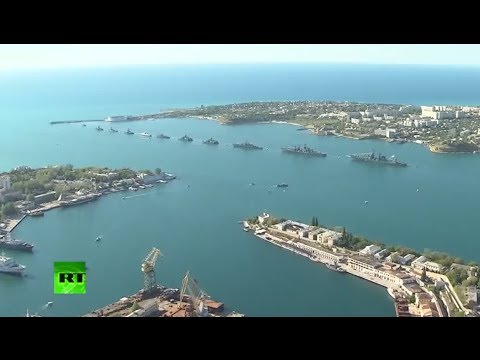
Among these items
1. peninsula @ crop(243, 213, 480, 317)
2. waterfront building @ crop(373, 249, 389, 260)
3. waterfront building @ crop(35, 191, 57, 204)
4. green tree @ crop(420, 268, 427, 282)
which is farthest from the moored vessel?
green tree @ crop(420, 268, 427, 282)

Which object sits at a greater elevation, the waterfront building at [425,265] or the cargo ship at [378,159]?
the cargo ship at [378,159]

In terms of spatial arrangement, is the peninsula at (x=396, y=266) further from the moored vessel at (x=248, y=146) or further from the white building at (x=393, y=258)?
the moored vessel at (x=248, y=146)

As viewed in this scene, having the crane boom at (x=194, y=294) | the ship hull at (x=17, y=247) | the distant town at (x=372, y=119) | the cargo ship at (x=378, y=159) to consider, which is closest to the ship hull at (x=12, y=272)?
the ship hull at (x=17, y=247)

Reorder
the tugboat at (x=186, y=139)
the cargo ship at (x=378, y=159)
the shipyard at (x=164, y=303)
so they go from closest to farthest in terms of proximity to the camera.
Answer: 1. the shipyard at (x=164, y=303)
2. the cargo ship at (x=378, y=159)
3. the tugboat at (x=186, y=139)

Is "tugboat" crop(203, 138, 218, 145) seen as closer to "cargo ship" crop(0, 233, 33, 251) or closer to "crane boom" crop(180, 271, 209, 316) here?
"cargo ship" crop(0, 233, 33, 251)

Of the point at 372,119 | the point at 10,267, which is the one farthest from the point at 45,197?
the point at 372,119

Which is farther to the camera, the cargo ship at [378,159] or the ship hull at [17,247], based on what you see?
the cargo ship at [378,159]
